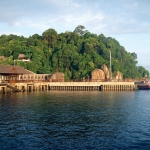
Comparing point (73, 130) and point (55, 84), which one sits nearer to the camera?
point (73, 130)

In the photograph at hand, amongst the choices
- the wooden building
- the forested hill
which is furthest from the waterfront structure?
the forested hill

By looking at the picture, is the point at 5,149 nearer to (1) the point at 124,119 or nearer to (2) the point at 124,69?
(1) the point at 124,119

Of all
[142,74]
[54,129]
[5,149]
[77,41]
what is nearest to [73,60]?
[77,41]

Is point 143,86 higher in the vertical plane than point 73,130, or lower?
higher

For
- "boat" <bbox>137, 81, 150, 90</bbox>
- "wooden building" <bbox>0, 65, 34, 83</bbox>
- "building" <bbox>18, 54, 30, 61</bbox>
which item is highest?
"building" <bbox>18, 54, 30, 61</bbox>

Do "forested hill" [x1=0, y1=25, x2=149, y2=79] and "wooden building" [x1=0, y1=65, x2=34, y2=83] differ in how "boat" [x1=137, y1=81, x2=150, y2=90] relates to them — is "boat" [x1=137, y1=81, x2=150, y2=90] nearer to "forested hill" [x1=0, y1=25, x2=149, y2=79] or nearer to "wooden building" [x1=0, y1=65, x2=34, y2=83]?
"forested hill" [x1=0, y1=25, x2=149, y2=79]

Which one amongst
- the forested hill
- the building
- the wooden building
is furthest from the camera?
the building

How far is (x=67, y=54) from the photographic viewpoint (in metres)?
105

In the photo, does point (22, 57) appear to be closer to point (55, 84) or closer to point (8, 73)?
point (55, 84)

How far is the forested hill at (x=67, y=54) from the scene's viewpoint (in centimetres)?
10125

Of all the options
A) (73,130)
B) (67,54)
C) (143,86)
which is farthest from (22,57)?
(73,130)

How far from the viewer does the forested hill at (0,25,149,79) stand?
101 meters

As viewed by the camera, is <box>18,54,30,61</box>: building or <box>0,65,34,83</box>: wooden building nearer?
<box>0,65,34,83</box>: wooden building

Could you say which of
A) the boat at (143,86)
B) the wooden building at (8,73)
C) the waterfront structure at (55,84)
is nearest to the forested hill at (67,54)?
the waterfront structure at (55,84)
